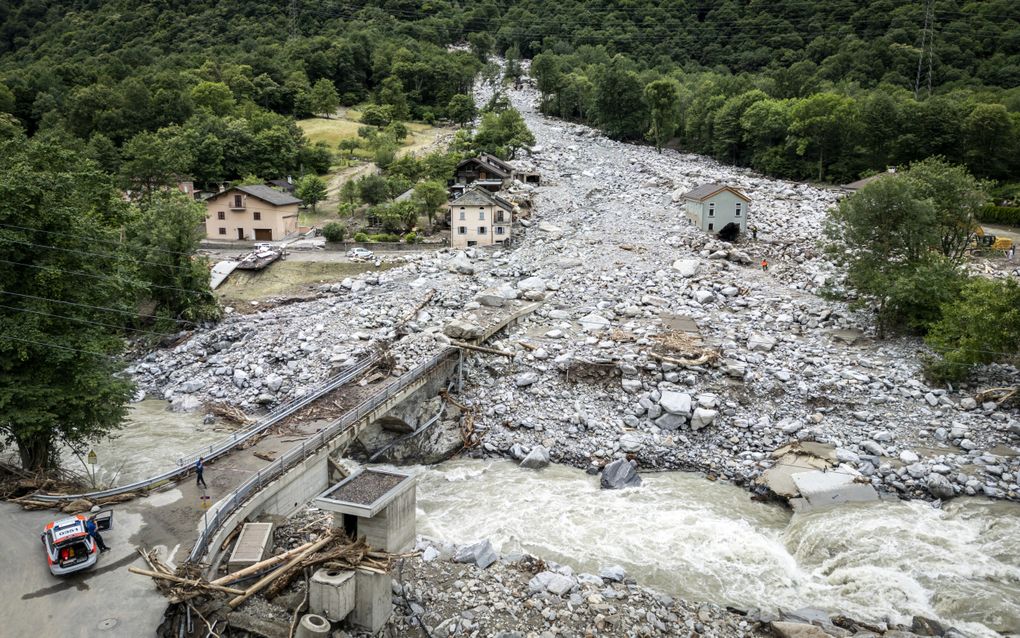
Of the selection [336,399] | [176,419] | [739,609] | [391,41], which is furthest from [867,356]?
[391,41]

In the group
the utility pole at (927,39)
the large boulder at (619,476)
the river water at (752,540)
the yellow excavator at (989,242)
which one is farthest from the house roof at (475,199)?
the utility pole at (927,39)

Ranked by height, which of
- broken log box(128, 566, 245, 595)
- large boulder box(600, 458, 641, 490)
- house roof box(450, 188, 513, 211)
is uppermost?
house roof box(450, 188, 513, 211)

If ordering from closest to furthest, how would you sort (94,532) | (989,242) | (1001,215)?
(94,532), (989,242), (1001,215)

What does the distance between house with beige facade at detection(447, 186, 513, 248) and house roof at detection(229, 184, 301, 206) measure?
10661 millimetres

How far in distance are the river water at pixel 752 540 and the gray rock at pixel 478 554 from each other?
1.05 m

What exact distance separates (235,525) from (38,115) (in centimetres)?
6609

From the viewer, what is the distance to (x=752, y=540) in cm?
1600

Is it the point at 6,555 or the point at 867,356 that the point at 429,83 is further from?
the point at 6,555

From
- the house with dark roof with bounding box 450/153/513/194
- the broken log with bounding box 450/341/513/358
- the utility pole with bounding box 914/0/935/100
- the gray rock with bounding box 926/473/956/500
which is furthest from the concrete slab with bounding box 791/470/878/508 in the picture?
the utility pole with bounding box 914/0/935/100

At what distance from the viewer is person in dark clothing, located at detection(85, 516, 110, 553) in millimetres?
11695

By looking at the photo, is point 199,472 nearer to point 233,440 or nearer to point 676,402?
point 233,440

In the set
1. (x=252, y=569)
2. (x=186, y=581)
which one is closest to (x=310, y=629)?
(x=252, y=569)

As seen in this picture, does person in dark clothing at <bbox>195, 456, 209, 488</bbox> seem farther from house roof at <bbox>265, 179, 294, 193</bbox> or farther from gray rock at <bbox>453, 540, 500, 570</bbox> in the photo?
house roof at <bbox>265, 179, 294, 193</bbox>

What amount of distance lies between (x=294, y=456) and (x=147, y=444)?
25.3ft
